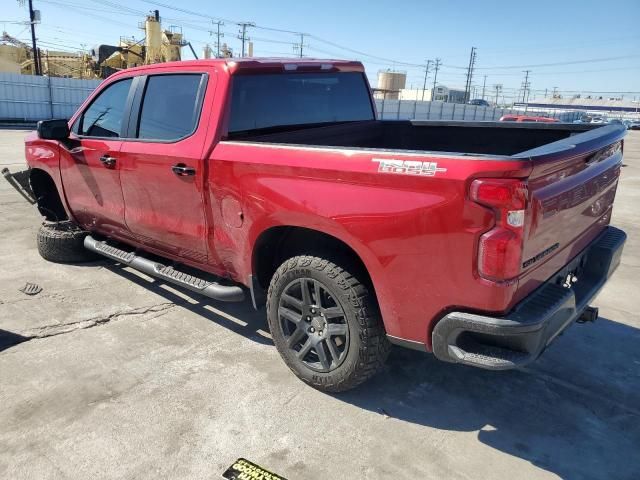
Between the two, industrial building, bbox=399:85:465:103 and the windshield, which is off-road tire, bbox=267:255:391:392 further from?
industrial building, bbox=399:85:465:103

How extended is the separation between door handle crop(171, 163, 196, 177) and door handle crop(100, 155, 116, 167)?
0.89m

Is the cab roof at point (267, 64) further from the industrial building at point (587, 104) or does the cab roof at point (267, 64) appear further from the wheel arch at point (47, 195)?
the industrial building at point (587, 104)

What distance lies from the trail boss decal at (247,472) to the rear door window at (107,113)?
2.93 metres

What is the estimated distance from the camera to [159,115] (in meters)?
3.90

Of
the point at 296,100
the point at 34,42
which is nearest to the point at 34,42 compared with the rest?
the point at 34,42

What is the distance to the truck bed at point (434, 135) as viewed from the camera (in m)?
3.81

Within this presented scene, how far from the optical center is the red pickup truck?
231cm

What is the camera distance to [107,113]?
4445 millimetres

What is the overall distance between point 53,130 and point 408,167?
3.62 meters

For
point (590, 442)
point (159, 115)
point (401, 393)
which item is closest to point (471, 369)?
point (401, 393)

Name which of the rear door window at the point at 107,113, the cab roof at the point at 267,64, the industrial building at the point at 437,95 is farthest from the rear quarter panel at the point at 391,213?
the industrial building at the point at 437,95

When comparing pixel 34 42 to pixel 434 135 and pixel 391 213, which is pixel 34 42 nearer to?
pixel 434 135

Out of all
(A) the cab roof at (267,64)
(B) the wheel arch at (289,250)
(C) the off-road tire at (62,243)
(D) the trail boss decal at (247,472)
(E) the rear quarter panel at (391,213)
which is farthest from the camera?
(C) the off-road tire at (62,243)

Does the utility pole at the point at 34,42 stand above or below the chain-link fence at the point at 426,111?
above
